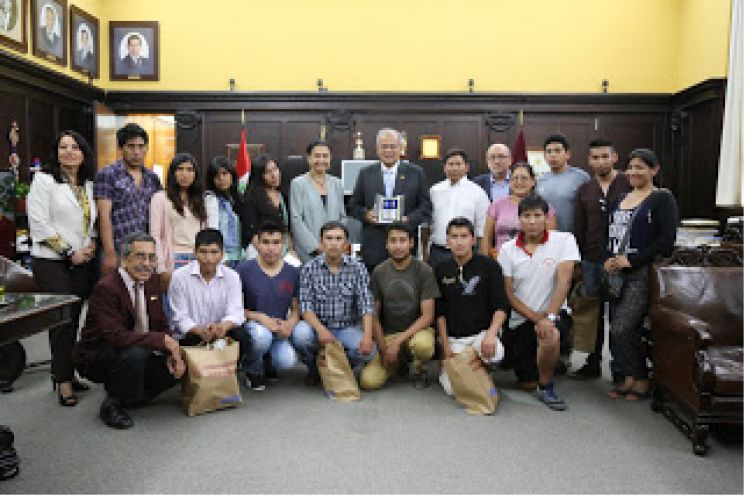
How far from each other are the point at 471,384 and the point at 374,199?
1.51 m

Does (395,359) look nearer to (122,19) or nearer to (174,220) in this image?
(174,220)

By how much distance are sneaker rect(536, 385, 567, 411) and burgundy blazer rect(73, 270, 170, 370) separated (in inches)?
81.7

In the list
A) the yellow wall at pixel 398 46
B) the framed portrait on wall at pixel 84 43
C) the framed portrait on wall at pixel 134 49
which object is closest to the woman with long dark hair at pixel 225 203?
the yellow wall at pixel 398 46

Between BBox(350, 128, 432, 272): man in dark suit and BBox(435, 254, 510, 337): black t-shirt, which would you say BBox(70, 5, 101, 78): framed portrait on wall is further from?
BBox(435, 254, 510, 337): black t-shirt

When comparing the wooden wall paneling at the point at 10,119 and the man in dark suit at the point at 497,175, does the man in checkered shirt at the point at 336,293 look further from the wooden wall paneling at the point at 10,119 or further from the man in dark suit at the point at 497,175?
the wooden wall paneling at the point at 10,119

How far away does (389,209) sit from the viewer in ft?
13.4

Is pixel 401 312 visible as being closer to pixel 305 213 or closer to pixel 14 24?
pixel 305 213

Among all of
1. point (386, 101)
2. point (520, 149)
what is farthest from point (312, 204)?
point (386, 101)

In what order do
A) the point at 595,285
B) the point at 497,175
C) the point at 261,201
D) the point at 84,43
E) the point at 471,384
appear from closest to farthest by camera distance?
the point at 471,384
the point at 595,285
the point at 261,201
the point at 497,175
the point at 84,43

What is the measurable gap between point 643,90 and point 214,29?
5797mm

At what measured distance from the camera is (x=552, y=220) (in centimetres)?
405

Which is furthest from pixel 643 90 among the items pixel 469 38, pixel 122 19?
pixel 122 19

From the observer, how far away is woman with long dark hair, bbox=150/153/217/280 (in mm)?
3721

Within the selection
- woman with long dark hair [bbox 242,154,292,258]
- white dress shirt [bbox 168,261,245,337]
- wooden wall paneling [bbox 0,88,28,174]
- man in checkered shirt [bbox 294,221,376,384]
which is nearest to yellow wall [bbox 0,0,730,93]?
wooden wall paneling [bbox 0,88,28,174]
